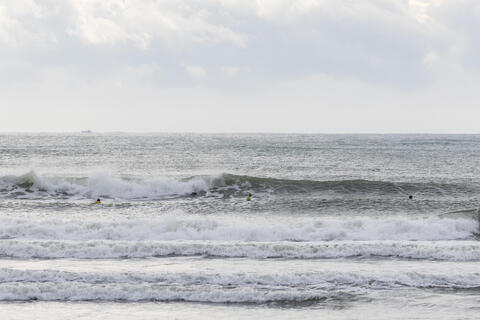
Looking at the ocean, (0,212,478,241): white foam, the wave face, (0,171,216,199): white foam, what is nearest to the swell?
the ocean

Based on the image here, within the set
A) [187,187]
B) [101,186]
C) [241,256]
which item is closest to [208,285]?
[241,256]

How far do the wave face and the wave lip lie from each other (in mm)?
13653

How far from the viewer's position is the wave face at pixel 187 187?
104ft

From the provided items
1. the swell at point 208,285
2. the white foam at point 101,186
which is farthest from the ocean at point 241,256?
the white foam at point 101,186

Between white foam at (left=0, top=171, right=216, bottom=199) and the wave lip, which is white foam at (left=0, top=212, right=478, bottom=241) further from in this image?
white foam at (left=0, top=171, right=216, bottom=199)

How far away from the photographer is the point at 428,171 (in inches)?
1726

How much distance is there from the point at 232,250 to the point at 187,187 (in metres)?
16.3

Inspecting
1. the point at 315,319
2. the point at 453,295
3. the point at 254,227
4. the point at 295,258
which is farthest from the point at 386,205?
the point at 315,319

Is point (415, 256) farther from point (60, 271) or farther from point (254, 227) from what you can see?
point (60, 271)

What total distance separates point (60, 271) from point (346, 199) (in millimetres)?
18812

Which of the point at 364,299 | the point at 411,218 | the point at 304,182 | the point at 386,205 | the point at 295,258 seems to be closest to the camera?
the point at 364,299

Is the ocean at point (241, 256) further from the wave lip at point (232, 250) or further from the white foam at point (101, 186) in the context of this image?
the white foam at point (101, 186)

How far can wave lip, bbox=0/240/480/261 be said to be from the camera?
16.8 metres

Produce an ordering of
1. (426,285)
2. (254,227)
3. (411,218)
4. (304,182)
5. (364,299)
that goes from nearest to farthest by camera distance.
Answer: (364,299), (426,285), (254,227), (411,218), (304,182)
